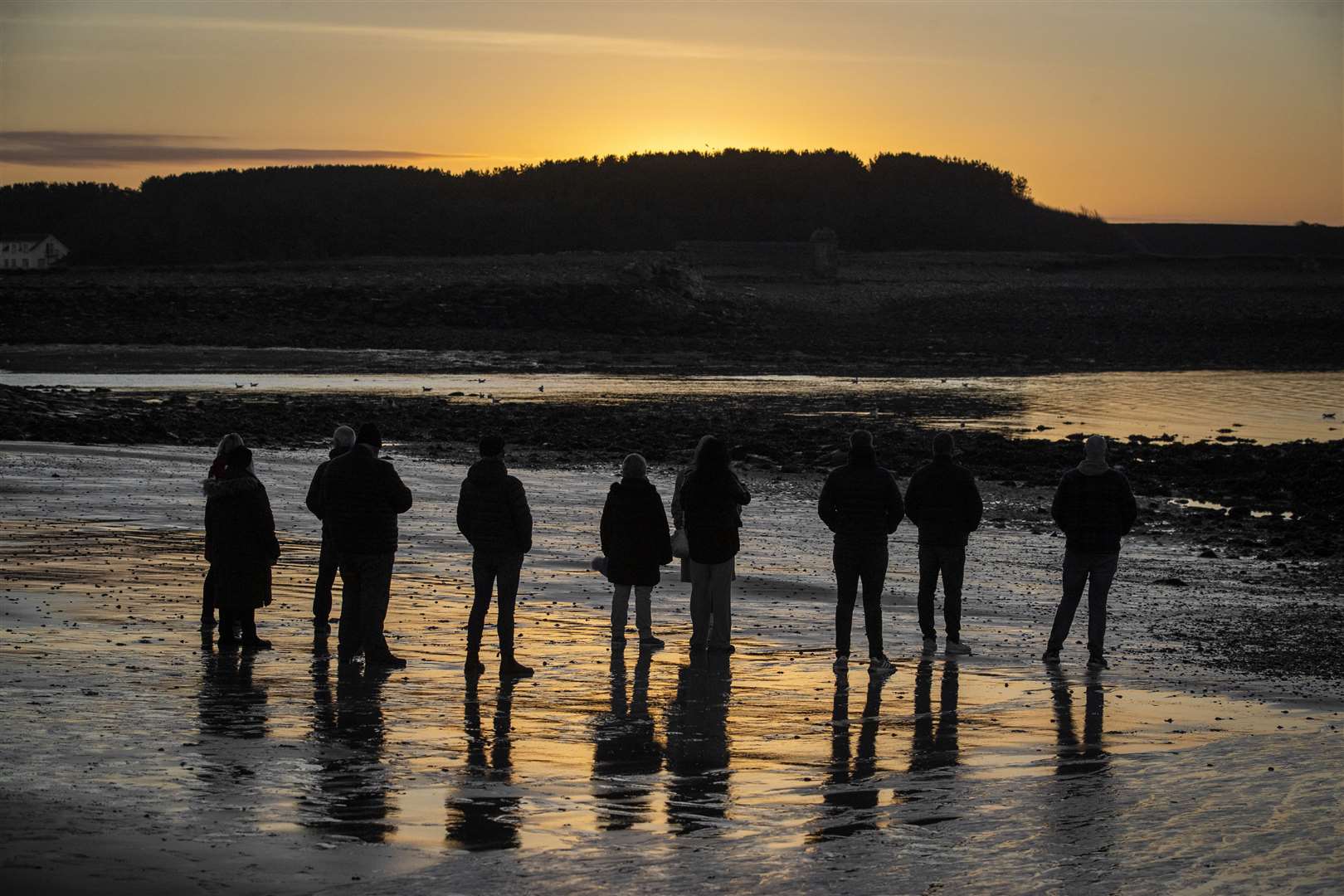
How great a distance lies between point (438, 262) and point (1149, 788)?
3140 inches

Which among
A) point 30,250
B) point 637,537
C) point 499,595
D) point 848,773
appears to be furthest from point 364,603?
point 30,250

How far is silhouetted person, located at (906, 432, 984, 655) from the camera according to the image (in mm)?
11875

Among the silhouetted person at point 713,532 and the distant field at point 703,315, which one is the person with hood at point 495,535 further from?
the distant field at point 703,315

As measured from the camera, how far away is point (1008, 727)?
956cm

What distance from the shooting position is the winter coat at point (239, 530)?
11.1 metres

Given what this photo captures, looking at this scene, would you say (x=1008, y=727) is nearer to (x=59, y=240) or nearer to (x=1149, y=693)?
(x=1149, y=693)

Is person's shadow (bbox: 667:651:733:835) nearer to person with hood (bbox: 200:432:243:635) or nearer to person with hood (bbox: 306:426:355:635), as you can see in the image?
person with hood (bbox: 306:426:355:635)

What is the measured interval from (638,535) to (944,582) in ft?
7.44

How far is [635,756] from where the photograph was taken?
8.70 metres

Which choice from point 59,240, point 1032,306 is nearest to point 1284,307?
point 1032,306

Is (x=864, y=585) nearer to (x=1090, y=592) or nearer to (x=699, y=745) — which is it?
(x=1090, y=592)

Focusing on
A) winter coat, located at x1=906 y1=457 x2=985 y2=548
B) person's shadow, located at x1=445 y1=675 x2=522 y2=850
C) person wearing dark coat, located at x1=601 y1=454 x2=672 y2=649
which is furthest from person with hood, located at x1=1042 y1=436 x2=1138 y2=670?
person's shadow, located at x1=445 y1=675 x2=522 y2=850


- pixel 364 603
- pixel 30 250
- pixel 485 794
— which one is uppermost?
pixel 30 250

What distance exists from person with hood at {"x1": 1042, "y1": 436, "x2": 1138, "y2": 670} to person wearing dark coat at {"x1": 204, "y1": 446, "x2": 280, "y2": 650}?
5397mm
